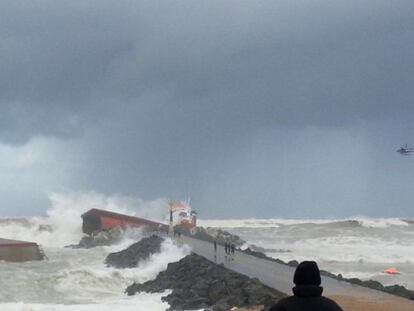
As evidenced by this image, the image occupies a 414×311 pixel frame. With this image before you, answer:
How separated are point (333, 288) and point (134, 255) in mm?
16418

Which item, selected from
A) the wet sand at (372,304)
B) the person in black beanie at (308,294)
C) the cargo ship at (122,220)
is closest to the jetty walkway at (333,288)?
the wet sand at (372,304)

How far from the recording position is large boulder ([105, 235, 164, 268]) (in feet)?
95.4

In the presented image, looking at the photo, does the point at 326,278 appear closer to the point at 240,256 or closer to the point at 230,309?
the point at 230,309

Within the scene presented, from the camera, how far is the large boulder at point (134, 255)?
95.4 feet

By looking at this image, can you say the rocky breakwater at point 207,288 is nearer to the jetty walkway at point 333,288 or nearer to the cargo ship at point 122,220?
the jetty walkway at point 333,288

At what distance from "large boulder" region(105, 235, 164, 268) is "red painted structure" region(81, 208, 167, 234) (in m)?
16.6

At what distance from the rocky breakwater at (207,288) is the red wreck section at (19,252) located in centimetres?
1104

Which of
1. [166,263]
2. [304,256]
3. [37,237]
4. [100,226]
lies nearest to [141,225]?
[100,226]

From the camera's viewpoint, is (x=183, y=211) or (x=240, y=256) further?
(x=183, y=211)

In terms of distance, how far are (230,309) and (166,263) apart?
521 inches

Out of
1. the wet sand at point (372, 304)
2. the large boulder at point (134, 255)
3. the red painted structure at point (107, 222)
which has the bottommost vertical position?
the wet sand at point (372, 304)

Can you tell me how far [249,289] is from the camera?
15.5m

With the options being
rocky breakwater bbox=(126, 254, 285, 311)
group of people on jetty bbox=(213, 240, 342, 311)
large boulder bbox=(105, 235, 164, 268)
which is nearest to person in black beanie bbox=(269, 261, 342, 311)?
group of people on jetty bbox=(213, 240, 342, 311)

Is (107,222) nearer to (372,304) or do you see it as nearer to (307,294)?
(372,304)
